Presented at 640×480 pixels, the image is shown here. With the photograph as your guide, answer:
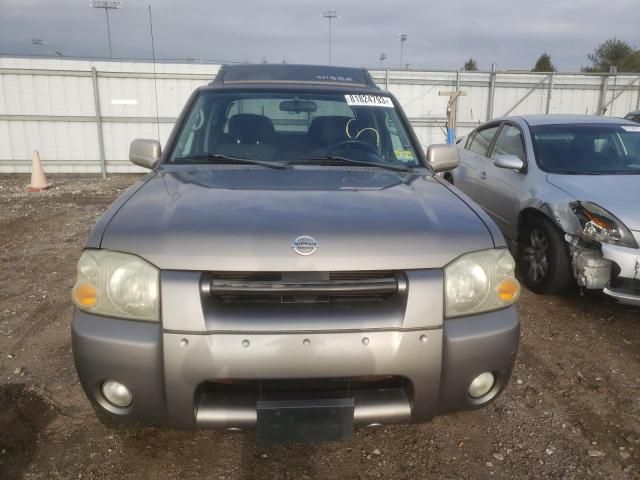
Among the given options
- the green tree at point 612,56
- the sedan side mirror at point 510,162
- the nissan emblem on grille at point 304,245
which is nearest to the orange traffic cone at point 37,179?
the sedan side mirror at point 510,162

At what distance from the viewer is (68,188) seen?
413 inches

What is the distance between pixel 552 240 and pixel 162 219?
3400mm

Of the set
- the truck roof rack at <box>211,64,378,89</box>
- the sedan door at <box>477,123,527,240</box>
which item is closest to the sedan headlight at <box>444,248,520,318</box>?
the truck roof rack at <box>211,64,378,89</box>

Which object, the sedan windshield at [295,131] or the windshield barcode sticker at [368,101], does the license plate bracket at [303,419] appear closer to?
the sedan windshield at [295,131]

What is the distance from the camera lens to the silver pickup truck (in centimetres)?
178

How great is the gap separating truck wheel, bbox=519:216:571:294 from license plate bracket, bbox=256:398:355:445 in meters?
2.98

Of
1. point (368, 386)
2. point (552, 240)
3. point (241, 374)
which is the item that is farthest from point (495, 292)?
point (552, 240)

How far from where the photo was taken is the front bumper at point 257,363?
5.78 feet

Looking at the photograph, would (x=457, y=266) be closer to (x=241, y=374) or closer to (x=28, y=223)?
(x=241, y=374)

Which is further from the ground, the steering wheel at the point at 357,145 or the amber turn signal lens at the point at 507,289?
the steering wheel at the point at 357,145

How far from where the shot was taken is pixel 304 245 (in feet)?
6.03

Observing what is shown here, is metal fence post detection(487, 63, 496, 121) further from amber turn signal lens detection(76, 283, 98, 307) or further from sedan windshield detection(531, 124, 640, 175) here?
amber turn signal lens detection(76, 283, 98, 307)

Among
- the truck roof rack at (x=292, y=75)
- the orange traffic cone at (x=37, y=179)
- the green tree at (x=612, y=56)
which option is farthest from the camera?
the green tree at (x=612, y=56)

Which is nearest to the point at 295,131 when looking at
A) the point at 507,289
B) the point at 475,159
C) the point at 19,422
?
the point at 507,289
